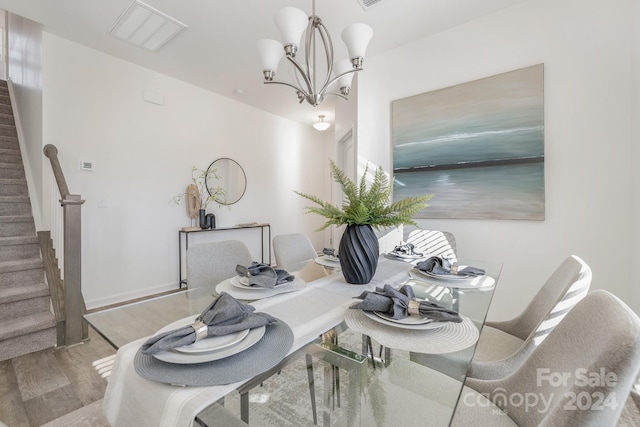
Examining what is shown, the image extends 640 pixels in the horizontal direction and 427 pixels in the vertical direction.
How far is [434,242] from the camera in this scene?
7.77 feet

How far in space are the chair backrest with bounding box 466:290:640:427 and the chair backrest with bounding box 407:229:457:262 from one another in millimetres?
1411

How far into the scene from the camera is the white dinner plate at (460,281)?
134 cm

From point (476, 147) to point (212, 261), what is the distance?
2350 mm

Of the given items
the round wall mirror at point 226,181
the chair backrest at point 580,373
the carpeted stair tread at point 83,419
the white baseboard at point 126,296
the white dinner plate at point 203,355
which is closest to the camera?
the chair backrest at point 580,373

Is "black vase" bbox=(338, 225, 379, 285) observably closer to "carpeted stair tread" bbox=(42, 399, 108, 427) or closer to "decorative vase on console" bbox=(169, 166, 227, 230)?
"carpeted stair tread" bbox=(42, 399, 108, 427)

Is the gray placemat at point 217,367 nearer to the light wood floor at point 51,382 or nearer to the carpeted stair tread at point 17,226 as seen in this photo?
the light wood floor at point 51,382

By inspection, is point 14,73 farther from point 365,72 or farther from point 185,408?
point 185,408

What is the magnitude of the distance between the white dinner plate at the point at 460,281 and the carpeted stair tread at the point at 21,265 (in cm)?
318

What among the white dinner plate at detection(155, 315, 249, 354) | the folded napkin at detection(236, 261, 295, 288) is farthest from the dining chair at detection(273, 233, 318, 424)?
the white dinner plate at detection(155, 315, 249, 354)

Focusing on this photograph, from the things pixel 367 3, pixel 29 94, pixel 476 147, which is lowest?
pixel 476 147

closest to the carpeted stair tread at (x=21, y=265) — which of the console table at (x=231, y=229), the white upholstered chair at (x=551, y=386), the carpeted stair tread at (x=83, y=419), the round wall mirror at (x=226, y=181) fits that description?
the console table at (x=231, y=229)

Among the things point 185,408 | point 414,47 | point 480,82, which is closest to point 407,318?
point 185,408

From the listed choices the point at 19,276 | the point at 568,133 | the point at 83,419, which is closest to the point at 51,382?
the point at 83,419

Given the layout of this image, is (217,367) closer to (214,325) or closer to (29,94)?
(214,325)
